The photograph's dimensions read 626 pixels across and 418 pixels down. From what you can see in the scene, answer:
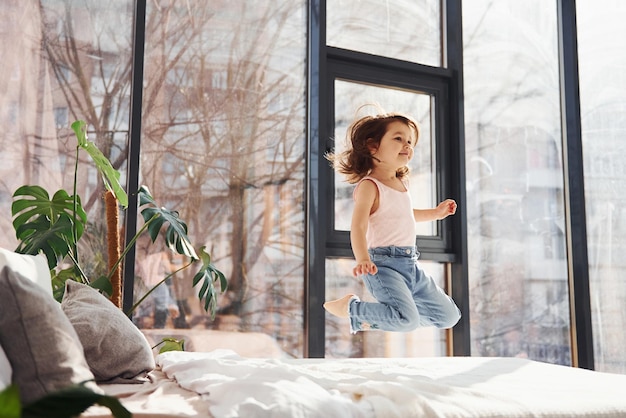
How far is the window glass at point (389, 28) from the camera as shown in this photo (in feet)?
11.2

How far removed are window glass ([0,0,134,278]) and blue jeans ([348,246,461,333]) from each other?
43.6 inches

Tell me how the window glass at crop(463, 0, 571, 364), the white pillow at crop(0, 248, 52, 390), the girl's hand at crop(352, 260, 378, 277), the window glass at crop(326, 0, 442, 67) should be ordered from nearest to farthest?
1. the white pillow at crop(0, 248, 52, 390)
2. the girl's hand at crop(352, 260, 378, 277)
3. the window glass at crop(326, 0, 442, 67)
4. the window glass at crop(463, 0, 571, 364)

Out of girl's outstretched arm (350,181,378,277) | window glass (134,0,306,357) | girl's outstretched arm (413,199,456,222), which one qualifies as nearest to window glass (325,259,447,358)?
window glass (134,0,306,357)

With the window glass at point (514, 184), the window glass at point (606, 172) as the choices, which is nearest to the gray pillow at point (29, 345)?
the window glass at point (514, 184)

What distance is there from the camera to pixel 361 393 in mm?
1322

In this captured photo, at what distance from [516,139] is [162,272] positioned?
Result: 2.10 metres

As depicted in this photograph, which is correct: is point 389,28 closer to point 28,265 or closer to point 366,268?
point 366,268

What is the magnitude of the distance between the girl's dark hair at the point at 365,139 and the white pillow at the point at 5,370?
1.80 metres

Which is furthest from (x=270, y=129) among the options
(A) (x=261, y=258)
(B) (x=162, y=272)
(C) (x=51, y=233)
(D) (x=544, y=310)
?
(D) (x=544, y=310)

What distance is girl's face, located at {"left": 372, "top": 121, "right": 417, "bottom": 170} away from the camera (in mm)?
2674

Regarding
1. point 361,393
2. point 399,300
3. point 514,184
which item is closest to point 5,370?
point 361,393

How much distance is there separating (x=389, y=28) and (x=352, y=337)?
163 cm

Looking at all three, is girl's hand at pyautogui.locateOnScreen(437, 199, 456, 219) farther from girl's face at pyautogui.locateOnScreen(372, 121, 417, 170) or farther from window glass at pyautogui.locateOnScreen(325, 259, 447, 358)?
window glass at pyautogui.locateOnScreen(325, 259, 447, 358)

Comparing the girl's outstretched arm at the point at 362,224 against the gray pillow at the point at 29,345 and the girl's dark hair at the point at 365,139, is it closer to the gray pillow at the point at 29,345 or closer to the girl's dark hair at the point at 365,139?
the girl's dark hair at the point at 365,139
